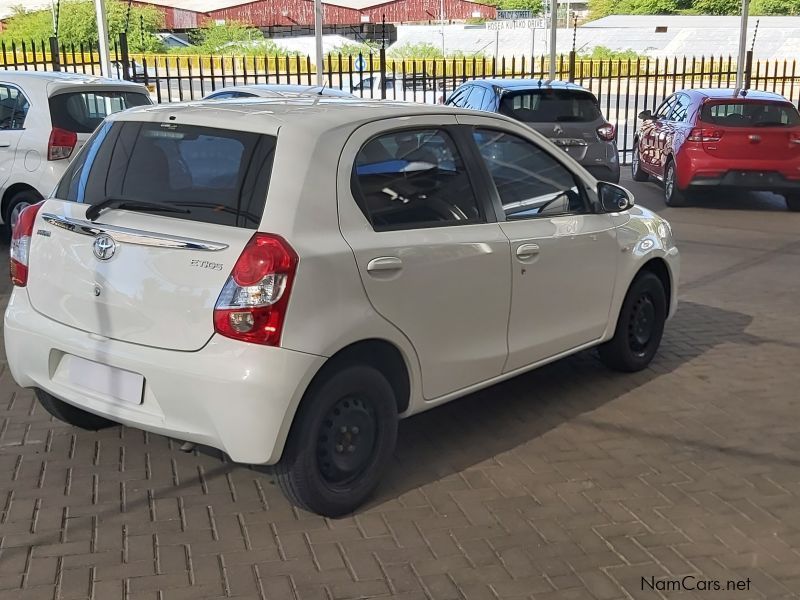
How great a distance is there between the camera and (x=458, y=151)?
14.8ft

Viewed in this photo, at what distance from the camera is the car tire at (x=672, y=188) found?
12.6 meters

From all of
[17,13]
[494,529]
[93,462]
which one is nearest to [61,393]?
[93,462]

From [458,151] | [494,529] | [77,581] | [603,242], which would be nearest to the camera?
[77,581]

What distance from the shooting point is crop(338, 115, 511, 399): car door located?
12.9 ft

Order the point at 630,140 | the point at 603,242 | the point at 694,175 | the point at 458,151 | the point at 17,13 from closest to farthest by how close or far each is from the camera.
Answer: the point at 458,151 < the point at 603,242 < the point at 694,175 < the point at 630,140 < the point at 17,13

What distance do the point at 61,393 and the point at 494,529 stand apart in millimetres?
1909

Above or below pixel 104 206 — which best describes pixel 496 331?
below

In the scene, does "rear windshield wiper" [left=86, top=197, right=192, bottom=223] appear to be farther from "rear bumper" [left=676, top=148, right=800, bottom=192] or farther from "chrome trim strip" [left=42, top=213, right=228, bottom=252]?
"rear bumper" [left=676, top=148, right=800, bottom=192]

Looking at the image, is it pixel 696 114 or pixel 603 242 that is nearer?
pixel 603 242

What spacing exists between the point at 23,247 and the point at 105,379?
842mm

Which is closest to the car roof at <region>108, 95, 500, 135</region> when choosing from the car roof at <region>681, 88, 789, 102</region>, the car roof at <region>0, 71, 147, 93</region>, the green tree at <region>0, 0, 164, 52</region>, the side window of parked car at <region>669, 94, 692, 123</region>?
the car roof at <region>0, 71, 147, 93</region>

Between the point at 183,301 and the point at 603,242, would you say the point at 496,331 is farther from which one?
the point at 183,301

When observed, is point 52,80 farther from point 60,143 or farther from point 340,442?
point 340,442

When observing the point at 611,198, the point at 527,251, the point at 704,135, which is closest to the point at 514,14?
the point at 704,135
